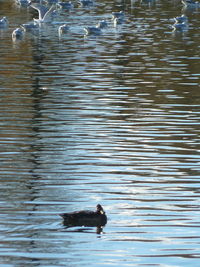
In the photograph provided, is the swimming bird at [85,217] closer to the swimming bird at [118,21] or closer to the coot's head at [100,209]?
the coot's head at [100,209]

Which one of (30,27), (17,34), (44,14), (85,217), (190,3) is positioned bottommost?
(190,3)

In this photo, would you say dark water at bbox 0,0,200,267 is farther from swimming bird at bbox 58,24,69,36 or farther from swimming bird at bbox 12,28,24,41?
swimming bird at bbox 58,24,69,36

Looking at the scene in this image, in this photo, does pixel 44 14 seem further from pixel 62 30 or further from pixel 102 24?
pixel 62 30

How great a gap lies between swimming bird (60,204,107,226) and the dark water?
135 mm

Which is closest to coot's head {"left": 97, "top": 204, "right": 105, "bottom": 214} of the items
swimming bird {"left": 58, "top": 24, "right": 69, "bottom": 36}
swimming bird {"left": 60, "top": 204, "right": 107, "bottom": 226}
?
swimming bird {"left": 60, "top": 204, "right": 107, "bottom": 226}

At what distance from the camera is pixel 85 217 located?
1436 centimetres

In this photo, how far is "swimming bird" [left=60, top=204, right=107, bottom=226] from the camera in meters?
14.2

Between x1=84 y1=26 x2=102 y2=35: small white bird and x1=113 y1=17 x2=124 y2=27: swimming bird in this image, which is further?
x1=113 y1=17 x2=124 y2=27: swimming bird

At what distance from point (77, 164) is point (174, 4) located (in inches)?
2167

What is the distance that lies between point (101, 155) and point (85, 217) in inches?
213

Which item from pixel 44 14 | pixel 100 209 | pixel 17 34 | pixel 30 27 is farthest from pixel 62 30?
pixel 100 209

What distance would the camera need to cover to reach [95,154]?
19812 millimetres

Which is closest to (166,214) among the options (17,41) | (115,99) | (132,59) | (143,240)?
(143,240)

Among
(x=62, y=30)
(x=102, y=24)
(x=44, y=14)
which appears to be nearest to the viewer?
(x=62, y=30)
